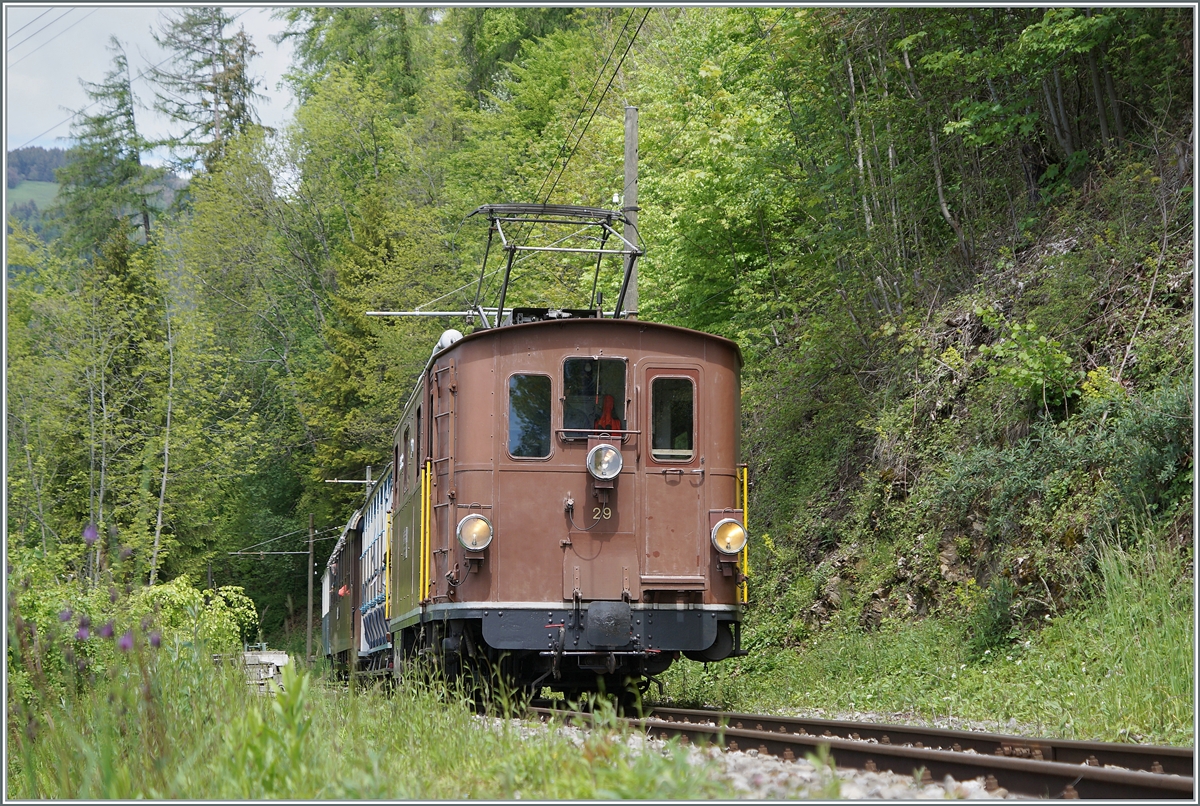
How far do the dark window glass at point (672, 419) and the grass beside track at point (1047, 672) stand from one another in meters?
→ 2.79

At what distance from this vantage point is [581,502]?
32.2 ft

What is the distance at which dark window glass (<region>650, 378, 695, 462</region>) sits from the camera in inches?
398

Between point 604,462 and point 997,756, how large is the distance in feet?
14.7

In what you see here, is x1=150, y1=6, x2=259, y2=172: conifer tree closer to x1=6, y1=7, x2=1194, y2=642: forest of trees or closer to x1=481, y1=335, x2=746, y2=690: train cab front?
x1=6, y1=7, x2=1194, y2=642: forest of trees

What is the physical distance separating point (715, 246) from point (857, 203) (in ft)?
11.0

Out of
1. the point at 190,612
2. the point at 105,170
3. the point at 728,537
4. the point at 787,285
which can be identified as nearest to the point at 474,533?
the point at 728,537

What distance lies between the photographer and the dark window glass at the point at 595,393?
1007 cm

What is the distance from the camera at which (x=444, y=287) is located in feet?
114

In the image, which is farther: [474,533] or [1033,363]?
[1033,363]

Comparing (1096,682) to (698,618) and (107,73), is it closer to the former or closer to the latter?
(698,618)

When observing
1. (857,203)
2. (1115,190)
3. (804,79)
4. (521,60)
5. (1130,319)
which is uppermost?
(521,60)

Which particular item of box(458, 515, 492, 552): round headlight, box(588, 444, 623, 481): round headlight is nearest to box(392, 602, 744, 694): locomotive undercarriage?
box(458, 515, 492, 552): round headlight

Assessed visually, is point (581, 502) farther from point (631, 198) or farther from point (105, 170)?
point (105, 170)

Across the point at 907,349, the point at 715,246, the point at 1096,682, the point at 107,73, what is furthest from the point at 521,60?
the point at 1096,682
